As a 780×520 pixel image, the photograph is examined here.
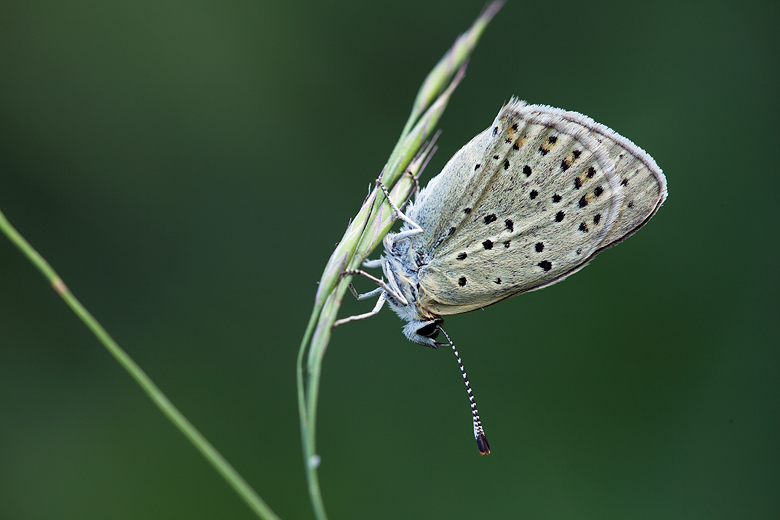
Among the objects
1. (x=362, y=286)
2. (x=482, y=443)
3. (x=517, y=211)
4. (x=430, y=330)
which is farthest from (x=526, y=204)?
(x=362, y=286)

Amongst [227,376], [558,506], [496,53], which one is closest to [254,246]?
[227,376]

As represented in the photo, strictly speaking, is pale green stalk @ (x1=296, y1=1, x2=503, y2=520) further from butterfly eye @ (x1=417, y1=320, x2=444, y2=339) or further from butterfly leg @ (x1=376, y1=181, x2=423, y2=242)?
butterfly eye @ (x1=417, y1=320, x2=444, y2=339)

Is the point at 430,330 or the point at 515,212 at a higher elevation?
the point at 515,212

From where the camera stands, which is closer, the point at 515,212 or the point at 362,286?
the point at 515,212

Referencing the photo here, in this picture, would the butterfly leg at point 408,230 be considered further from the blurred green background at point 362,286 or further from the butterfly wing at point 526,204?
the blurred green background at point 362,286

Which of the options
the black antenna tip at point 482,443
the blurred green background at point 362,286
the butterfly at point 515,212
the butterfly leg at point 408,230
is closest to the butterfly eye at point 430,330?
the butterfly at point 515,212

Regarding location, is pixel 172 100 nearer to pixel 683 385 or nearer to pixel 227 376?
pixel 227 376

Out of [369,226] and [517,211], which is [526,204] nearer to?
[517,211]
